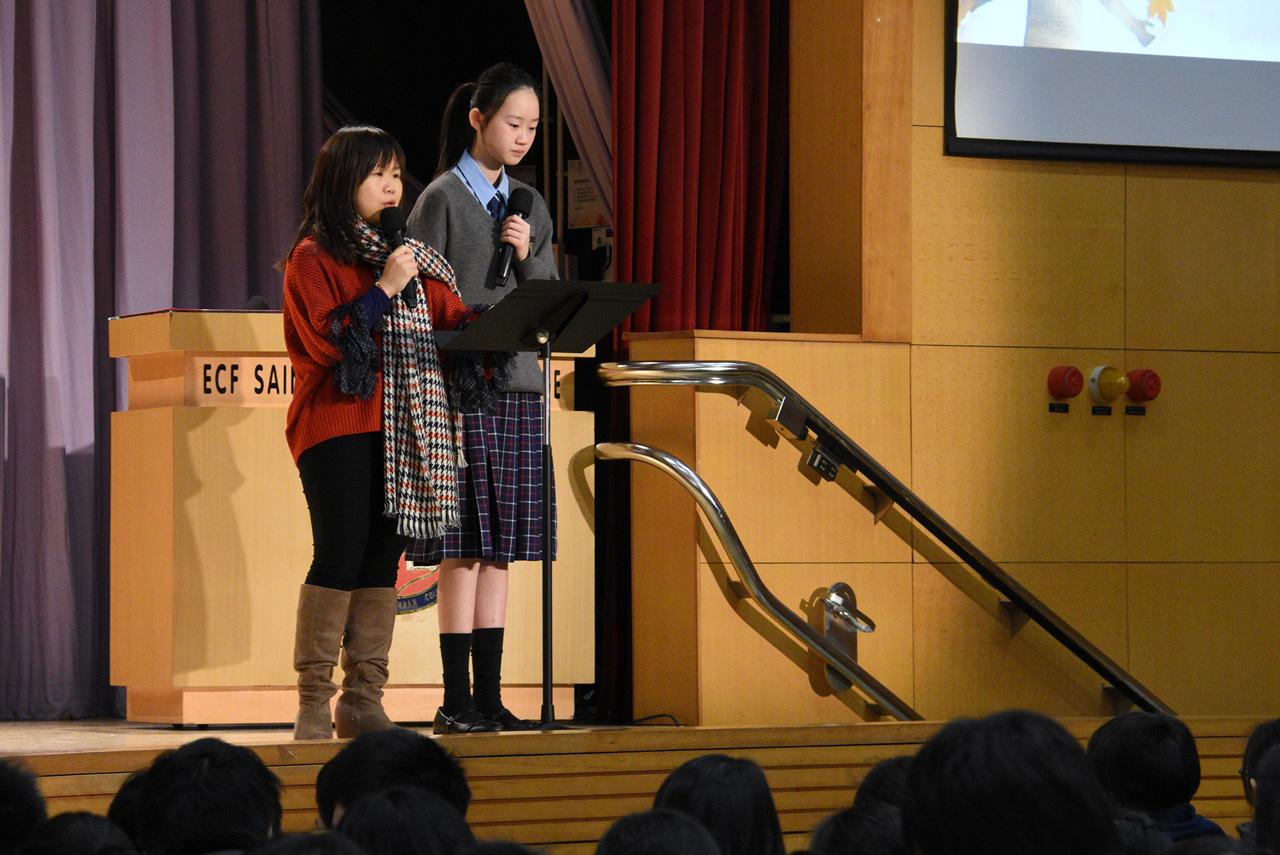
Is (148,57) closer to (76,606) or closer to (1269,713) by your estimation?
(76,606)

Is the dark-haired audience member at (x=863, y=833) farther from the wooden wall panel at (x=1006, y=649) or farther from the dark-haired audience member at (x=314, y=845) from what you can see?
the wooden wall panel at (x=1006, y=649)

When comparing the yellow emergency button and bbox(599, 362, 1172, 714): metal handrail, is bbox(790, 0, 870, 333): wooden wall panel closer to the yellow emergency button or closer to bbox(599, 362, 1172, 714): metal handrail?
bbox(599, 362, 1172, 714): metal handrail

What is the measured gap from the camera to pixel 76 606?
17.3 feet

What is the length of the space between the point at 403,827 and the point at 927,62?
349cm

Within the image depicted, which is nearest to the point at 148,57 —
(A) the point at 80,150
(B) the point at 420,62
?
(A) the point at 80,150

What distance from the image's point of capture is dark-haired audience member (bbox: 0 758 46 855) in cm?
202

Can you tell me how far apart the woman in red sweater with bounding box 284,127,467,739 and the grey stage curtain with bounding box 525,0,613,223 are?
1.56 meters

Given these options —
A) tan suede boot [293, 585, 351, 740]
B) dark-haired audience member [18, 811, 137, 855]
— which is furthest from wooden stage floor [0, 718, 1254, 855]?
dark-haired audience member [18, 811, 137, 855]

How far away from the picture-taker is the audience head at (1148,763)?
2.45m

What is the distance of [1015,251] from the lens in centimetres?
482

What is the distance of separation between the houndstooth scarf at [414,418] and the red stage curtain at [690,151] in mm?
1270

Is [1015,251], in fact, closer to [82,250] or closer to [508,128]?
[508,128]

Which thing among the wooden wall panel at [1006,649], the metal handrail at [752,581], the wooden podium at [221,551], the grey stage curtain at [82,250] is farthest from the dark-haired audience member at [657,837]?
the grey stage curtain at [82,250]

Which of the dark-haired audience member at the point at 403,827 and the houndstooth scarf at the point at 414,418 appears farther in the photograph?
the houndstooth scarf at the point at 414,418
